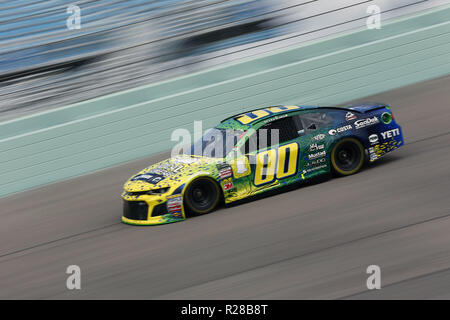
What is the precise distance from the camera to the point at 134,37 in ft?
56.9

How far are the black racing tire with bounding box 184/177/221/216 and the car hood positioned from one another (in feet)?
0.50

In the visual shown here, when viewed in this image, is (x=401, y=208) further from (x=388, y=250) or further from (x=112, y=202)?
(x=112, y=202)

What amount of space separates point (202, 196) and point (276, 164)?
1.18 m

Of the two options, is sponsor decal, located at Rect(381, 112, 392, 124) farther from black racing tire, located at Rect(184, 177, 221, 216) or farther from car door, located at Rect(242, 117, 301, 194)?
black racing tire, located at Rect(184, 177, 221, 216)

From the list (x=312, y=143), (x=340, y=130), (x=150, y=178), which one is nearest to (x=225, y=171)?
(x=150, y=178)

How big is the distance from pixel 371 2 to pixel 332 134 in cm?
979

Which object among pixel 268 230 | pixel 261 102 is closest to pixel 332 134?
pixel 268 230

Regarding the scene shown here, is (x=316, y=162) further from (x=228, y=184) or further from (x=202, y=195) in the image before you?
(x=202, y=195)

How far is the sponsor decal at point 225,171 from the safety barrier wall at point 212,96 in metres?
4.92

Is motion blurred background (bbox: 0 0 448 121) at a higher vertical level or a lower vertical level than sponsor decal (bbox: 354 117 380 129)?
higher

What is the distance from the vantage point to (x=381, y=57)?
1511 centimetres

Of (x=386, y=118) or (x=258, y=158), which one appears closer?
(x=258, y=158)

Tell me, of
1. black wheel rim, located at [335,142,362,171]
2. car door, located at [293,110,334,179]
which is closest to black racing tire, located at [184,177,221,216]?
car door, located at [293,110,334,179]

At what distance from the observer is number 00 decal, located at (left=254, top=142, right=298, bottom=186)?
29.7 feet
